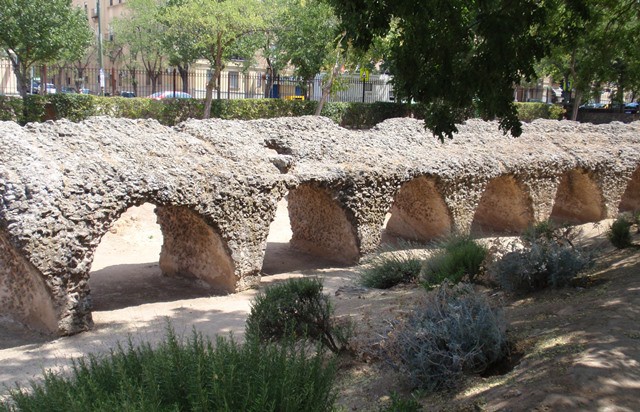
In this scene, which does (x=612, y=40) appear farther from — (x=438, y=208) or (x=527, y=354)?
(x=527, y=354)

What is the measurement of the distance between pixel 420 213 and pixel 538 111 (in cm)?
1814

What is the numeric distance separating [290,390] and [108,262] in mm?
10748

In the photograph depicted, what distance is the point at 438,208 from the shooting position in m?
14.8

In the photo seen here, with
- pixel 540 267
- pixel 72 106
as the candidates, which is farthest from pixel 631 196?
pixel 72 106

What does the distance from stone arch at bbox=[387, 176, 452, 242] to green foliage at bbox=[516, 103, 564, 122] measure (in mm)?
16414

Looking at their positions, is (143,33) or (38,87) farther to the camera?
(143,33)

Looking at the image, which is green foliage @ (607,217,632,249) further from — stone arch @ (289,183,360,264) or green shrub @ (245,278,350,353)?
green shrub @ (245,278,350,353)

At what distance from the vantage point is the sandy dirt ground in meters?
4.79

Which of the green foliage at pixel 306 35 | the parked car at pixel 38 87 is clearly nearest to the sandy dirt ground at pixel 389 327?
the green foliage at pixel 306 35

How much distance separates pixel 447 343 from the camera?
17.9 ft

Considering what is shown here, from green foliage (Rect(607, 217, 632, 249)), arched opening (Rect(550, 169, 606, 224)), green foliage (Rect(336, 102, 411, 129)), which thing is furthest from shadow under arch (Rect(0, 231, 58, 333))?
green foliage (Rect(336, 102, 411, 129))

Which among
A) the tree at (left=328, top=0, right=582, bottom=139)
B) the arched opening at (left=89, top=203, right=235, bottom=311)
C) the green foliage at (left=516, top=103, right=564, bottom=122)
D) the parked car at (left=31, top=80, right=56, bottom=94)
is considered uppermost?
the parked car at (left=31, top=80, right=56, bottom=94)

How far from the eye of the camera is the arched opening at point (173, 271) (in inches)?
434

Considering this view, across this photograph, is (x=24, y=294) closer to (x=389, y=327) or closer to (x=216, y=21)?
(x=389, y=327)
